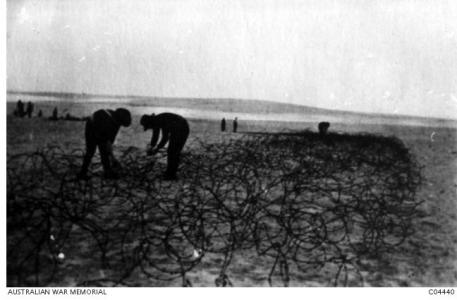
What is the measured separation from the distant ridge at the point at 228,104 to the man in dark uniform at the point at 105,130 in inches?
4.8

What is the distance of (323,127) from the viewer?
4.07 metres

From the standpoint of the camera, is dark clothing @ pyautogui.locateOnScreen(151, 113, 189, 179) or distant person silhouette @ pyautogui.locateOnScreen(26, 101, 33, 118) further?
dark clothing @ pyautogui.locateOnScreen(151, 113, 189, 179)

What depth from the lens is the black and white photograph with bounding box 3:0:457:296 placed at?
3.64m

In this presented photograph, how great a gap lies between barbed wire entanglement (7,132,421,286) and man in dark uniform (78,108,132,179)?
3.4 inches

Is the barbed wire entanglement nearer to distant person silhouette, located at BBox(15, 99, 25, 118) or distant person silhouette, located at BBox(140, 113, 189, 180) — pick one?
distant person silhouette, located at BBox(140, 113, 189, 180)

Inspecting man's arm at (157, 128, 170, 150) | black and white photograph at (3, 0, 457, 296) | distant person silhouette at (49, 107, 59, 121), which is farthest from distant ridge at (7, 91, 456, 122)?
man's arm at (157, 128, 170, 150)

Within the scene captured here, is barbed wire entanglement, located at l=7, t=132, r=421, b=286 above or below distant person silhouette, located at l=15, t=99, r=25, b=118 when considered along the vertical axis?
below

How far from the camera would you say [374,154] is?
4.10 metres

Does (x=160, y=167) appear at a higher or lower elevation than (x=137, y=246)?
higher

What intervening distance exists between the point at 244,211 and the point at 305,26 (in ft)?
5.33

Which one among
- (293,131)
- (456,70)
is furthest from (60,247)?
(456,70)

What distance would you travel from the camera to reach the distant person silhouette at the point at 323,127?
405 cm

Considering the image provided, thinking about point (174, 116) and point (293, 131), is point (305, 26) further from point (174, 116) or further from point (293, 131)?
point (174, 116)

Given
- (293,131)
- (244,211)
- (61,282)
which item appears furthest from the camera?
(293,131)
